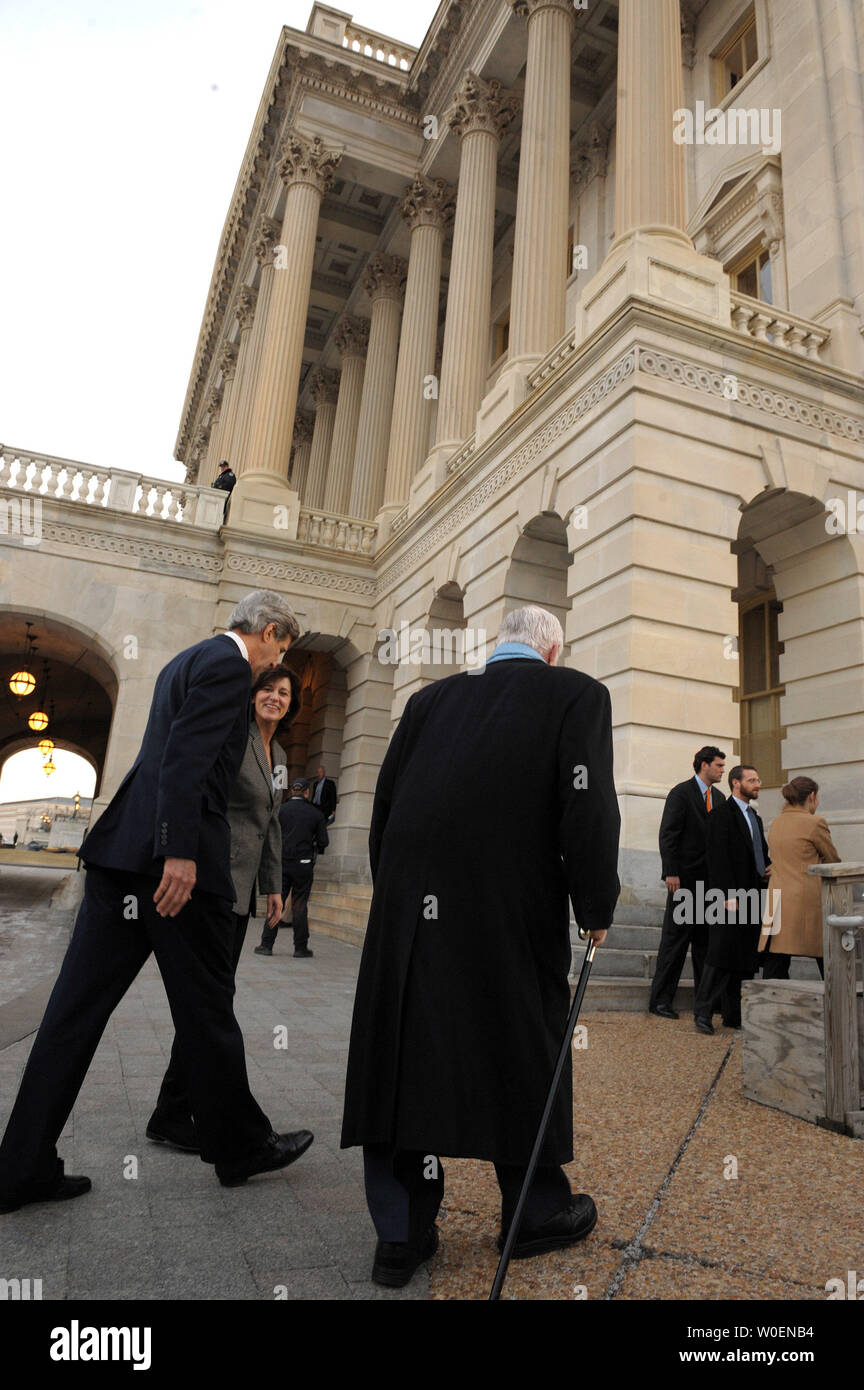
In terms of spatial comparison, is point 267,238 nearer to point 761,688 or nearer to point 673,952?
point 761,688

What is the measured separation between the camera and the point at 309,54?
24266 millimetres

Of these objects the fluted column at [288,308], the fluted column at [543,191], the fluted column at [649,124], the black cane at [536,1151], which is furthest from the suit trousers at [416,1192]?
the fluted column at [288,308]

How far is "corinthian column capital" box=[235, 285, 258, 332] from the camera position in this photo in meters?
31.2

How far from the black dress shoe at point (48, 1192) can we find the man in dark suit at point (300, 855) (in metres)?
8.10

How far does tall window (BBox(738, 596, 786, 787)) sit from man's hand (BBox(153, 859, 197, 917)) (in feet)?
44.6

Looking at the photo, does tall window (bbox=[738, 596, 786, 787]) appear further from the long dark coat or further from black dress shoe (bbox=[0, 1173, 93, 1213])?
black dress shoe (bbox=[0, 1173, 93, 1213])

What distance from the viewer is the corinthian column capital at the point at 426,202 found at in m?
24.7

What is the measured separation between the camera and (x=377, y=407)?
87.2 ft

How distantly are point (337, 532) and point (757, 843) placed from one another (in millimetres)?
16791

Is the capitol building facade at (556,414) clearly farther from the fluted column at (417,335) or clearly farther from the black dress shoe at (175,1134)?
the black dress shoe at (175,1134)

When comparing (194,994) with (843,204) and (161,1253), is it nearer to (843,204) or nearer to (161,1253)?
(161,1253)

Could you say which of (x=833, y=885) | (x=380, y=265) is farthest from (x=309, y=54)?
(x=833, y=885)

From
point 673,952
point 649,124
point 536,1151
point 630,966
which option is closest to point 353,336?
point 649,124
